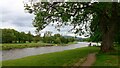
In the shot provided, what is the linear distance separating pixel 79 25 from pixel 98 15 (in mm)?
3096

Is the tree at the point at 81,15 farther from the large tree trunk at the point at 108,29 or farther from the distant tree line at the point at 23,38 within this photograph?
the distant tree line at the point at 23,38

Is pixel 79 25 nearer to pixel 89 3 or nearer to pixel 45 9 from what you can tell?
pixel 89 3

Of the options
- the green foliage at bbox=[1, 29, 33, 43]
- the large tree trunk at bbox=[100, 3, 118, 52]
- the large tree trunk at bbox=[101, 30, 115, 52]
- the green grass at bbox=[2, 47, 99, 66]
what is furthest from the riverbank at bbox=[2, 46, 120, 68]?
the green foliage at bbox=[1, 29, 33, 43]

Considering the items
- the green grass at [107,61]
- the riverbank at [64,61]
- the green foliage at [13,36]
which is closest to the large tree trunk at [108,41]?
the riverbank at [64,61]

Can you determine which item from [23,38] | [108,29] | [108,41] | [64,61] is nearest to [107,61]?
[64,61]

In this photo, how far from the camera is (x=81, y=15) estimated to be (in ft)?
108

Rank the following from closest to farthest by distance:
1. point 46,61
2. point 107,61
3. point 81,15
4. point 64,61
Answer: point 107,61 → point 64,61 → point 46,61 → point 81,15

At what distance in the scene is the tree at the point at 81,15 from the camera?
28547mm

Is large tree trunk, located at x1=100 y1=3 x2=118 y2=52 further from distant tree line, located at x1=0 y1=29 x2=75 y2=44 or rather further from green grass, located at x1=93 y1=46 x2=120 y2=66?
distant tree line, located at x1=0 y1=29 x2=75 y2=44

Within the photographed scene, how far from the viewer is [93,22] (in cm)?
3747

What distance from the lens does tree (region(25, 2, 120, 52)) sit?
93.7 feet

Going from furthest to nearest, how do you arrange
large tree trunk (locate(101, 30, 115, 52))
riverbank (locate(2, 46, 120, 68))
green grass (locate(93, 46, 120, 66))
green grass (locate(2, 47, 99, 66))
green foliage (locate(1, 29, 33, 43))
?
green foliage (locate(1, 29, 33, 43)) < large tree trunk (locate(101, 30, 115, 52)) < green grass (locate(2, 47, 99, 66)) < riverbank (locate(2, 46, 120, 68)) < green grass (locate(93, 46, 120, 66))

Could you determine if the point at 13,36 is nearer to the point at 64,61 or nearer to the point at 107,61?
the point at 64,61

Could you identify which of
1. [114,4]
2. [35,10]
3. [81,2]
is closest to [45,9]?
[35,10]
